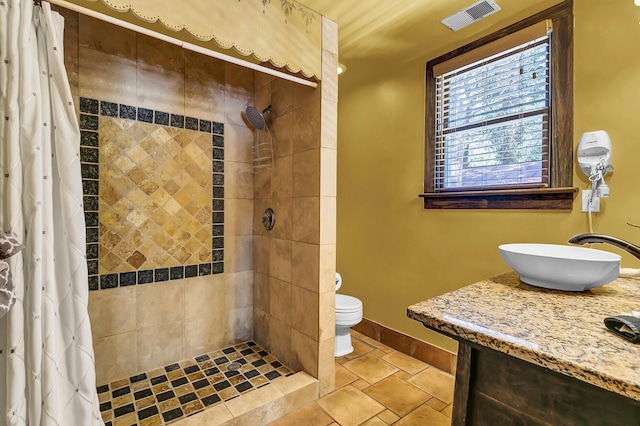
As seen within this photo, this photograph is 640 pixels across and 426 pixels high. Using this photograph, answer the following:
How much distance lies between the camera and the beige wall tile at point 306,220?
6.19ft

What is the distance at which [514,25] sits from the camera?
188cm

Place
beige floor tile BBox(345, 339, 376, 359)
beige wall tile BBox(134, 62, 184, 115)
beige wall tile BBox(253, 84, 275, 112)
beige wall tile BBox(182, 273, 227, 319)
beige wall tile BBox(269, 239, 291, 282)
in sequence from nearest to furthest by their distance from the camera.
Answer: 1. beige wall tile BBox(134, 62, 184, 115)
2. beige wall tile BBox(269, 239, 291, 282)
3. beige wall tile BBox(182, 273, 227, 319)
4. beige wall tile BBox(253, 84, 275, 112)
5. beige floor tile BBox(345, 339, 376, 359)

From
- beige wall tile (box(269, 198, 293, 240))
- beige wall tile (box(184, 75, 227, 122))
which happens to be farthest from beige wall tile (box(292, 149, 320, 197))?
beige wall tile (box(184, 75, 227, 122))

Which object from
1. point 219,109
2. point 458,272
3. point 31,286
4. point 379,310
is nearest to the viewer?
point 31,286

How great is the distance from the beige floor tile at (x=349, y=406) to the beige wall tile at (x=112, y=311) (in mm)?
1328

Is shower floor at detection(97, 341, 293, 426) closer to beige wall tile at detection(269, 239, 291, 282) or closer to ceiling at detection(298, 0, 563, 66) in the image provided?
beige wall tile at detection(269, 239, 291, 282)

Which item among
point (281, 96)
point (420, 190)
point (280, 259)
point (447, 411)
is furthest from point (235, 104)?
point (447, 411)

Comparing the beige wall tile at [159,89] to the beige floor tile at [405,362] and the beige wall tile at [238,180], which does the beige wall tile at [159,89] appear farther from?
the beige floor tile at [405,362]

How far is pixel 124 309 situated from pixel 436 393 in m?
2.06

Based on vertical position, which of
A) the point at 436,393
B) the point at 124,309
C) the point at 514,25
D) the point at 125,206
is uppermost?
the point at 514,25

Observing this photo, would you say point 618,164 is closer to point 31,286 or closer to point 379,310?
point 379,310

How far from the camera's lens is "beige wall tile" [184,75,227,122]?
7.19 ft

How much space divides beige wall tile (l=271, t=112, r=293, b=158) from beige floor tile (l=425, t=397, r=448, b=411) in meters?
1.79

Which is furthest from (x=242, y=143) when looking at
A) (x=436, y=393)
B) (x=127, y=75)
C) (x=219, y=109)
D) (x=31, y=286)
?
(x=436, y=393)
